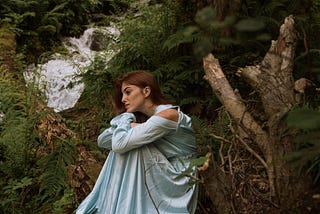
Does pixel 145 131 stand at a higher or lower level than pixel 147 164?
higher

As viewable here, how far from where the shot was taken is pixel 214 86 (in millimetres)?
2789

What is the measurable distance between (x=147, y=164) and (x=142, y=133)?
0.25 meters

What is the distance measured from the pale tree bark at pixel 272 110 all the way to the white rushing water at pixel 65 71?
4.18 meters

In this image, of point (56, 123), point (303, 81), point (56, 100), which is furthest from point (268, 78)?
point (56, 100)

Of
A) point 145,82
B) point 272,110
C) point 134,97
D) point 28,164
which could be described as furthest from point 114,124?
point 28,164

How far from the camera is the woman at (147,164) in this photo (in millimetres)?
2814

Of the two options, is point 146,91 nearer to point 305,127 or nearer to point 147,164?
point 147,164

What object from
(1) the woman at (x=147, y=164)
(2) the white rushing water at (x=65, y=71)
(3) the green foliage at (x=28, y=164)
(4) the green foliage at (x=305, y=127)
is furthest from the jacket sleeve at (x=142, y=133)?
(2) the white rushing water at (x=65, y=71)

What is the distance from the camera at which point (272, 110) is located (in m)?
2.21

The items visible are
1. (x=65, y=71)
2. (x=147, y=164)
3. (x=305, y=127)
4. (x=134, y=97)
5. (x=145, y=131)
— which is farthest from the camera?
(x=65, y=71)

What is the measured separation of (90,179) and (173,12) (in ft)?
8.99

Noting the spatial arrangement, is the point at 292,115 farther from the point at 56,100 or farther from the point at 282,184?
the point at 56,100

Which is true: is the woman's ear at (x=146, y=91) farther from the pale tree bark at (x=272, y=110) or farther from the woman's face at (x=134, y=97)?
the pale tree bark at (x=272, y=110)

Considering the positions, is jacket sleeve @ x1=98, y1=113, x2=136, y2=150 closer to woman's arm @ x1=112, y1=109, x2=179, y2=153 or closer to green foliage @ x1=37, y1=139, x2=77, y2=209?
woman's arm @ x1=112, y1=109, x2=179, y2=153
